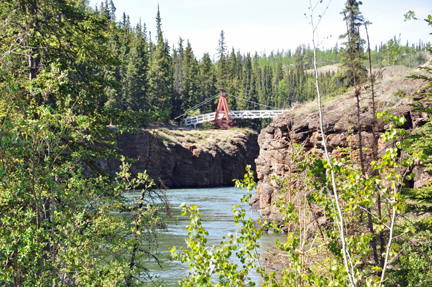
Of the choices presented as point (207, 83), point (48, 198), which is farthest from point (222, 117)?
point (48, 198)

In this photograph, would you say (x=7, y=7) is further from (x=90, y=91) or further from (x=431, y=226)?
(x=431, y=226)

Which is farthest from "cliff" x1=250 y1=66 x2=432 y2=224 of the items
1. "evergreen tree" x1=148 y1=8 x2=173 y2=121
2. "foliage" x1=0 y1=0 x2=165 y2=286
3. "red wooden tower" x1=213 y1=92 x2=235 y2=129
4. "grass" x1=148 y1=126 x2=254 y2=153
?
"red wooden tower" x1=213 y1=92 x2=235 y2=129

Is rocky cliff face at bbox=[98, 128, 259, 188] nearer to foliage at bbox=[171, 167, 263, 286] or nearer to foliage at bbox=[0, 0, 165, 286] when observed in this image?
foliage at bbox=[0, 0, 165, 286]

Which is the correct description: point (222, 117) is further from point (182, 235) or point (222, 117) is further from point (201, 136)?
point (182, 235)

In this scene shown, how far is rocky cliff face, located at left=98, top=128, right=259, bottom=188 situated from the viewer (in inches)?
2274

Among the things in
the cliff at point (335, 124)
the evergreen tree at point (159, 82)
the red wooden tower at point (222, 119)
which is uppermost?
the evergreen tree at point (159, 82)

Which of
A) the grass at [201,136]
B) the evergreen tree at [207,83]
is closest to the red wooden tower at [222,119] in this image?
the grass at [201,136]

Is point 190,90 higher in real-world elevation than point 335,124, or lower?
higher

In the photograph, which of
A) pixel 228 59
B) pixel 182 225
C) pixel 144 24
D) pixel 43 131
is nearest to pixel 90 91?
pixel 43 131

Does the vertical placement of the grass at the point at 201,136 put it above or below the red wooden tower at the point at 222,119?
below

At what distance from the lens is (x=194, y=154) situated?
62.8 meters

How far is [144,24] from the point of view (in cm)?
13588

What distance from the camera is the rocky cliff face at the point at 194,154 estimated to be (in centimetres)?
5775

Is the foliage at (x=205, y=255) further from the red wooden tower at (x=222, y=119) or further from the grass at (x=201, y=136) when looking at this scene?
the red wooden tower at (x=222, y=119)
